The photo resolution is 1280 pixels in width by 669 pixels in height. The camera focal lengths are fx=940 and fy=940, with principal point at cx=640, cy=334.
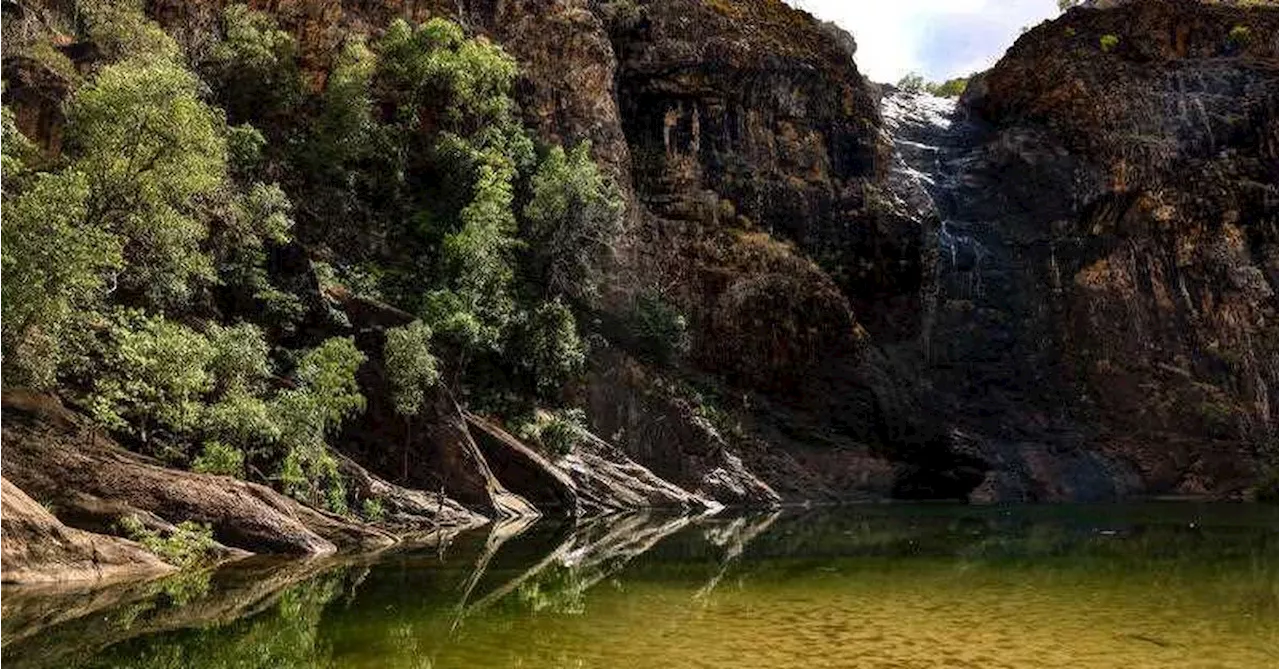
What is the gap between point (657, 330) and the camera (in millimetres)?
58625

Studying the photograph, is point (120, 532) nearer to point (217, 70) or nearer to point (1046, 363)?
point (217, 70)

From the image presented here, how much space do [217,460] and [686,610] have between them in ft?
52.5

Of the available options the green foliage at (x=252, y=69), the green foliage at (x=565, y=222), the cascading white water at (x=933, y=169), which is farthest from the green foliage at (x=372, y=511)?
the cascading white water at (x=933, y=169)

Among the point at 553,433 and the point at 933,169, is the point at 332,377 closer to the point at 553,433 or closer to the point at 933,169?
the point at 553,433

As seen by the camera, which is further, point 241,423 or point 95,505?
point 241,423

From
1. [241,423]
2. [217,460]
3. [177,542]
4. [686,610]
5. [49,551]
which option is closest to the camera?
[686,610]

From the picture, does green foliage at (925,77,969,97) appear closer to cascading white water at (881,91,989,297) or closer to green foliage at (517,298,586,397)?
cascading white water at (881,91,989,297)

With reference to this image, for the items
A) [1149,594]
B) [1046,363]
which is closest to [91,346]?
[1149,594]

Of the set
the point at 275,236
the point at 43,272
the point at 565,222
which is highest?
the point at 565,222

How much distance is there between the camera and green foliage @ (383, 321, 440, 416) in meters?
37.0

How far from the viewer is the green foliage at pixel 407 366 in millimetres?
37031

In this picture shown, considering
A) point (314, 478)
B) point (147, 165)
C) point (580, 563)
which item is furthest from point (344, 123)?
point (580, 563)

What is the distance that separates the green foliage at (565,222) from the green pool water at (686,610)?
27.6m

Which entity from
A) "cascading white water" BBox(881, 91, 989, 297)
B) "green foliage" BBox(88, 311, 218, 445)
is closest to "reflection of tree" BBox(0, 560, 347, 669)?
"green foliage" BBox(88, 311, 218, 445)
